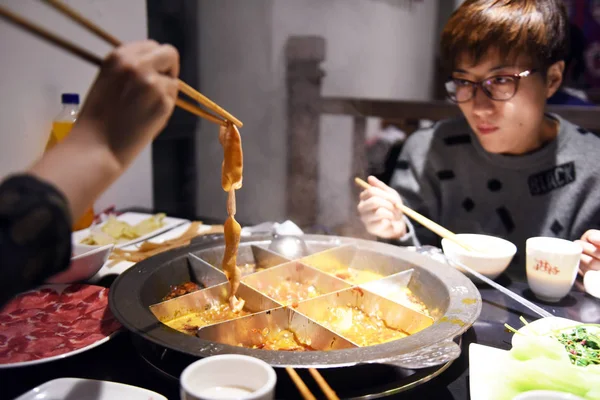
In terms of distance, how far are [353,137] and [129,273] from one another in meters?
3.95

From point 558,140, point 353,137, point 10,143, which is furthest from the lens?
point 353,137

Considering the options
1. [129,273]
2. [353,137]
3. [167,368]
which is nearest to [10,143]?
[129,273]

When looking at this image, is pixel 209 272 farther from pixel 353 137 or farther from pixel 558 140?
pixel 353 137

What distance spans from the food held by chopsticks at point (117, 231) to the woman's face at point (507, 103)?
1.84 meters

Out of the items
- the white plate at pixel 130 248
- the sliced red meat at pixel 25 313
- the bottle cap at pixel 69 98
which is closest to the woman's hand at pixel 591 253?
the white plate at pixel 130 248

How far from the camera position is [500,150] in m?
2.51

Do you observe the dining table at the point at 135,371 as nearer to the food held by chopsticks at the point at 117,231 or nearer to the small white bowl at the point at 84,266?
the small white bowl at the point at 84,266

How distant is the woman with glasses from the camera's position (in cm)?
218

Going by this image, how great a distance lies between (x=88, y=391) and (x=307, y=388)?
1.65 ft

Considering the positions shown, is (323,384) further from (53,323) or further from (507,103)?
(507,103)

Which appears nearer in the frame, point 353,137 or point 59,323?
point 59,323

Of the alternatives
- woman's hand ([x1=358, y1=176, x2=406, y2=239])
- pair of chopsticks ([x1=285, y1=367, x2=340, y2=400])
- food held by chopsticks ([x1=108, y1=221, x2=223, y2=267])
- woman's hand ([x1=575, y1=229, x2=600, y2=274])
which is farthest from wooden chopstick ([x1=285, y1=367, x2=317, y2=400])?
woman's hand ([x1=575, y1=229, x2=600, y2=274])

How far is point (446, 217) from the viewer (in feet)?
9.17

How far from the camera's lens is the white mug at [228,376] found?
0.94 meters
